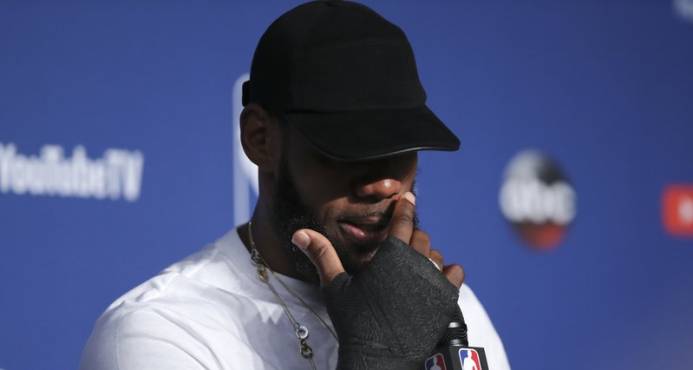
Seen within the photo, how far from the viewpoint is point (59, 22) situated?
1716 mm

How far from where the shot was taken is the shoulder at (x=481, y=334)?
132 centimetres

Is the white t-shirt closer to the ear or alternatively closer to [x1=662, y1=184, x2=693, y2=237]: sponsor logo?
the ear

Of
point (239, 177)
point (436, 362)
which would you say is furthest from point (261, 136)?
point (239, 177)

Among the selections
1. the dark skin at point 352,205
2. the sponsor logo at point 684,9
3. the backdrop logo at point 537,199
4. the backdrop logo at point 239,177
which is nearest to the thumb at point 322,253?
the dark skin at point 352,205

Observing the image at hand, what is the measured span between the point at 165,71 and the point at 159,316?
780 mm

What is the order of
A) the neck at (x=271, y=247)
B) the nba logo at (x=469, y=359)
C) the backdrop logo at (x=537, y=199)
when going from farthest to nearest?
the backdrop logo at (x=537, y=199)
the neck at (x=271, y=247)
the nba logo at (x=469, y=359)

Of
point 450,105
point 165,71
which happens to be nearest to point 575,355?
point 450,105

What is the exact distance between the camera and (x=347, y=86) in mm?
1134

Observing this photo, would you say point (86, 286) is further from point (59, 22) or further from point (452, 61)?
point (452, 61)

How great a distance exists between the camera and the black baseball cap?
109 cm

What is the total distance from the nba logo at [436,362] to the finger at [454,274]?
0.11m

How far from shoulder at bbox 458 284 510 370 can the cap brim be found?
31cm

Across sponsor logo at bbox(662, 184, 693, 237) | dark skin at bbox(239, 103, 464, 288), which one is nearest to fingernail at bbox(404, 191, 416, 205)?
dark skin at bbox(239, 103, 464, 288)

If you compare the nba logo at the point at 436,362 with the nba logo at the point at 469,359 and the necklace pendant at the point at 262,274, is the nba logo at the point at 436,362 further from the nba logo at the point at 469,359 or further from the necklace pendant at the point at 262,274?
the necklace pendant at the point at 262,274
